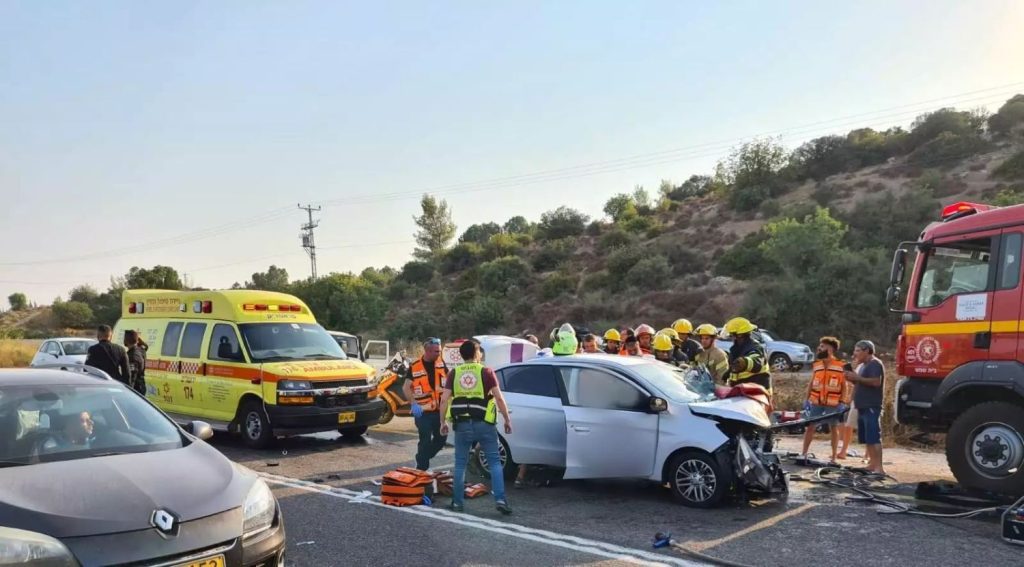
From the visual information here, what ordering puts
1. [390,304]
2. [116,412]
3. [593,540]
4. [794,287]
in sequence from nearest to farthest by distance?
[116,412]
[593,540]
[794,287]
[390,304]

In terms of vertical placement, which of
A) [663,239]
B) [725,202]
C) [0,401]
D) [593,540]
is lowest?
[593,540]

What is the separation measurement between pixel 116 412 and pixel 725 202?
55.0 meters

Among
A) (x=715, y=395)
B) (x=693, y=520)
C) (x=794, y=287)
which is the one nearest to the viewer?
(x=693, y=520)

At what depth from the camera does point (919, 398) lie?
8227 mm

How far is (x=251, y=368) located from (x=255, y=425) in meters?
0.85

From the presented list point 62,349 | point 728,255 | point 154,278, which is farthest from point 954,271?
point 154,278

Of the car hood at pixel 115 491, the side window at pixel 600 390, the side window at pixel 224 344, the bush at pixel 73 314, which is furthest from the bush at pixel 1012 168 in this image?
the bush at pixel 73 314

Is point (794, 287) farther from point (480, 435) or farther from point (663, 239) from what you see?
point (480, 435)

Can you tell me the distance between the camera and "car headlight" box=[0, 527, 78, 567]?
340 cm

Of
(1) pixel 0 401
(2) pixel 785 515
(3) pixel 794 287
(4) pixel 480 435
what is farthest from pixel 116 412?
(3) pixel 794 287

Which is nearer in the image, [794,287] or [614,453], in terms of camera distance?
[614,453]

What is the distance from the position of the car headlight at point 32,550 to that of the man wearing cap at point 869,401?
8.35 metres

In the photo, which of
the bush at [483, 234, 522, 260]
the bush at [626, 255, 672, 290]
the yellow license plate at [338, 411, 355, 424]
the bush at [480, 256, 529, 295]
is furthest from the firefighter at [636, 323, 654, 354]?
the bush at [483, 234, 522, 260]

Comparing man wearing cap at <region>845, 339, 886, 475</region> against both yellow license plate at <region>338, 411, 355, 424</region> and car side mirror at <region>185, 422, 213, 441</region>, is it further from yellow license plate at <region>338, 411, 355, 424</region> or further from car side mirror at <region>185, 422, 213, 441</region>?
car side mirror at <region>185, 422, 213, 441</region>
